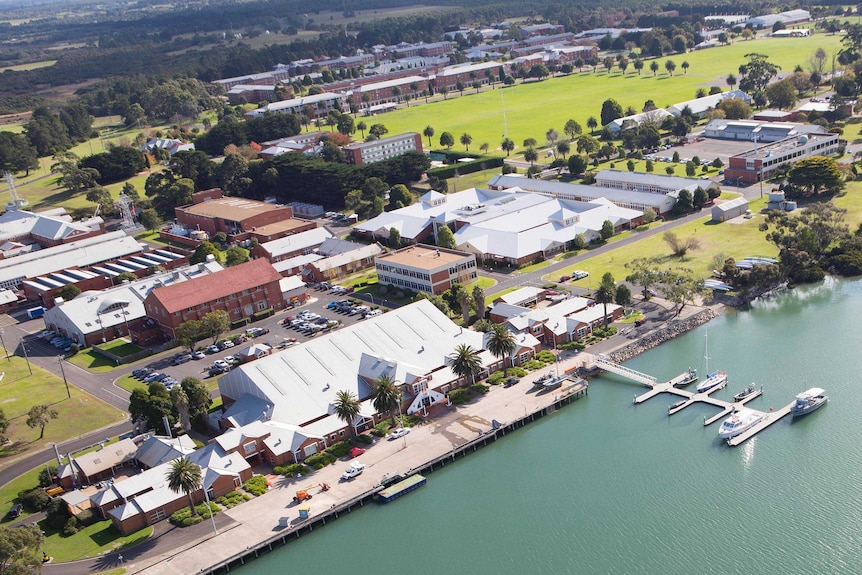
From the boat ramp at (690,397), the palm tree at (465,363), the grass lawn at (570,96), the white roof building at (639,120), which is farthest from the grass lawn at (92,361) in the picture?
the white roof building at (639,120)

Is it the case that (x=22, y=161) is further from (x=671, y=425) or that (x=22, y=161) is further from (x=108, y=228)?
(x=671, y=425)

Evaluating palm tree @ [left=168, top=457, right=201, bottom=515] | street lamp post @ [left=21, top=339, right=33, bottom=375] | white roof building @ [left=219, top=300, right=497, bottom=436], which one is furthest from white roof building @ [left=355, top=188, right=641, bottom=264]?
palm tree @ [left=168, top=457, right=201, bottom=515]

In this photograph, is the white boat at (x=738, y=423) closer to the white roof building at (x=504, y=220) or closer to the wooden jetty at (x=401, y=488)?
the wooden jetty at (x=401, y=488)

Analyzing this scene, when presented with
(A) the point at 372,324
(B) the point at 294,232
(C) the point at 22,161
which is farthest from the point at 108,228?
(A) the point at 372,324

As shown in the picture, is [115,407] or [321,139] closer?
[115,407]

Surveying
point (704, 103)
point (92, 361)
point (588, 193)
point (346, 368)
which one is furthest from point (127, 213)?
point (704, 103)

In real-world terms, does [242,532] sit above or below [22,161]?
below

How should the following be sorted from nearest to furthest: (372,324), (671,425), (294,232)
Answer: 1. (671,425)
2. (372,324)
3. (294,232)
